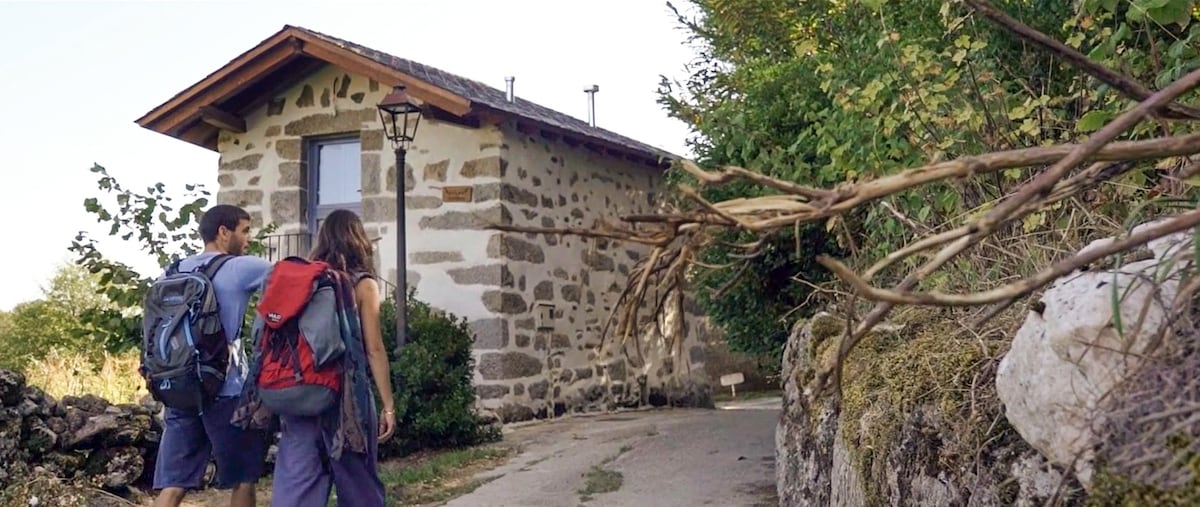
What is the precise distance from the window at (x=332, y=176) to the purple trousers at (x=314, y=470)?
656 cm

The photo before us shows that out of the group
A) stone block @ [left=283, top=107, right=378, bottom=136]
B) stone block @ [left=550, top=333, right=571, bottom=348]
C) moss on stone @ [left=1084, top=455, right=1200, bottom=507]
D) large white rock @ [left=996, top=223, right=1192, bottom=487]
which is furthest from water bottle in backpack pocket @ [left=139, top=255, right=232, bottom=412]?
stone block @ [left=550, top=333, right=571, bottom=348]

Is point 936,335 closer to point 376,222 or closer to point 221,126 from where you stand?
point 376,222

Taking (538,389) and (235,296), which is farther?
(538,389)

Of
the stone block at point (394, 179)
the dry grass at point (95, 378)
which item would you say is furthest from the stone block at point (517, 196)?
the dry grass at point (95, 378)

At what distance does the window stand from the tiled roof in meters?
0.89

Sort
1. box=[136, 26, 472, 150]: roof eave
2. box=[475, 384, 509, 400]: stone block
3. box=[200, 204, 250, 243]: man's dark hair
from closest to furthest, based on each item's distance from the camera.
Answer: box=[200, 204, 250, 243]: man's dark hair < box=[136, 26, 472, 150]: roof eave < box=[475, 384, 509, 400]: stone block

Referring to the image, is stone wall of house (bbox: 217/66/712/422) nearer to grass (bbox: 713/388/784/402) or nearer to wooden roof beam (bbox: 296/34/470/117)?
wooden roof beam (bbox: 296/34/470/117)

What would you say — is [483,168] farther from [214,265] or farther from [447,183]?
[214,265]

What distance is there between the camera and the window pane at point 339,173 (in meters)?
10.5

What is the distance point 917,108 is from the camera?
184 inches

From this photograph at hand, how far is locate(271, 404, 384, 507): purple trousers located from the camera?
4027 millimetres

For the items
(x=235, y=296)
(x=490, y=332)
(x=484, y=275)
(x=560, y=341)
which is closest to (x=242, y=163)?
(x=484, y=275)

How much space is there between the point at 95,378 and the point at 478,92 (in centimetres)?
434

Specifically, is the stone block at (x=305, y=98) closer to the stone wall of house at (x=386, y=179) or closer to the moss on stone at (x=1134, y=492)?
the stone wall of house at (x=386, y=179)
